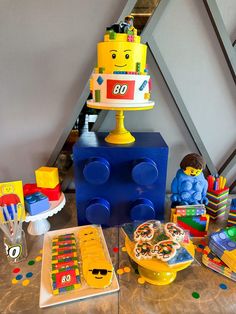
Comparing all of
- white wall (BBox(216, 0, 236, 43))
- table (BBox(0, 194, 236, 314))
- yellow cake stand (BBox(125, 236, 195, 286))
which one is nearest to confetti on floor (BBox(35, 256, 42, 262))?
table (BBox(0, 194, 236, 314))

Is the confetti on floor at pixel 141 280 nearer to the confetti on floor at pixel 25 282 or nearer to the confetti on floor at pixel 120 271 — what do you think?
the confetti on floor at pixel 120 271

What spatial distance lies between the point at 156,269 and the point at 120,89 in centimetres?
43

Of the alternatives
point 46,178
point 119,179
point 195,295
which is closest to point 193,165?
point 119,179

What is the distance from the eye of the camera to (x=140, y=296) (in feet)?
1.70

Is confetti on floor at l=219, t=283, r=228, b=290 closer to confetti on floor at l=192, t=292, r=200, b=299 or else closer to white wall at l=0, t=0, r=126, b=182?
confetti on floor at l=192, t=292, r=200, b=299

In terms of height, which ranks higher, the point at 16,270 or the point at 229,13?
the point at 229,13

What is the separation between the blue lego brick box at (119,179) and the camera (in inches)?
25.3

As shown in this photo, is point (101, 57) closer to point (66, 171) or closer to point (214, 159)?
point (66, 171)

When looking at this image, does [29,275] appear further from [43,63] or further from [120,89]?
[43,63]

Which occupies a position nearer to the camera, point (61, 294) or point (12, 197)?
point (61, 294)

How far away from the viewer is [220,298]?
52cm

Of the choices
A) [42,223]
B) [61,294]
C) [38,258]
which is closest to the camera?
[61,294]

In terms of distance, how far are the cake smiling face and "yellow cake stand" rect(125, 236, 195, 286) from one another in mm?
447

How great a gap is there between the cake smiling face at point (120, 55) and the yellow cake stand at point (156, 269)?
17.6 inches
